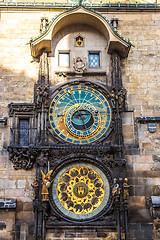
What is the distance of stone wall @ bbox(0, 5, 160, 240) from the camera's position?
1244 centimetres

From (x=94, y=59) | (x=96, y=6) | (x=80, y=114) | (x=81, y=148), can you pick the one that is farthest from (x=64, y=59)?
(x=81, y=148)

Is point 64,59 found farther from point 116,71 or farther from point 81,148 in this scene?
point 81,148

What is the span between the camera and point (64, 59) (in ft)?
46.0

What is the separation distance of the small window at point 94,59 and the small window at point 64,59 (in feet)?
2.24

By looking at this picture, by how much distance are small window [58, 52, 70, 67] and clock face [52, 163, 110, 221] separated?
10.4ft

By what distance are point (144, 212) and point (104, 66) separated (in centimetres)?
449

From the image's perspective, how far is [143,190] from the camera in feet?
41.1

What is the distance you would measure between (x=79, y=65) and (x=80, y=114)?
1.57m

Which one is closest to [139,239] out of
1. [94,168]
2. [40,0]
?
[94,168]

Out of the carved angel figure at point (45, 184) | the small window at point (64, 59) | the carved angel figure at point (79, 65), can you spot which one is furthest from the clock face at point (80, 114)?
the carved angel figure at point (45, 184)

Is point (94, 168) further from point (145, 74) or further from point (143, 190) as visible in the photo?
point (145, 74)

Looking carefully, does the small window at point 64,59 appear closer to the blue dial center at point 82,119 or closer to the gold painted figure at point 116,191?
the blue dial center at point 82,119

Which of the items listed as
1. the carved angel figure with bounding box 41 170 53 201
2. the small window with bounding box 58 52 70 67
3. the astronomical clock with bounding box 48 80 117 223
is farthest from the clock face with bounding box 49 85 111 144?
the carved angel figure with bounding box 41 170 53 201

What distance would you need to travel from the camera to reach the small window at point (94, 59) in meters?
14.0
